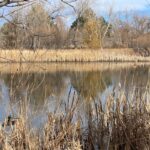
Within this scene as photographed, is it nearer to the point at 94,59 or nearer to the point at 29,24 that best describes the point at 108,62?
the point at 94,59

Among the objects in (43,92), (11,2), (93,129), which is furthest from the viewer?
(43,92)

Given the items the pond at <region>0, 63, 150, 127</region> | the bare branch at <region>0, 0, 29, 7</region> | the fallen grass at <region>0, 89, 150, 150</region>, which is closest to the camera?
the bare branch at <region>0, 0, 29, 7</region>

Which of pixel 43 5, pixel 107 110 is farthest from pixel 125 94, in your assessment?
pixel 43 5

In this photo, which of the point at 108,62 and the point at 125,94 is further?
the point at 108,62

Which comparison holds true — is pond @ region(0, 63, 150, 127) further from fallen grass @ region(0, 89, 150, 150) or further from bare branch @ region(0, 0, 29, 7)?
bare branch @ region(0, 0, 29, 7)

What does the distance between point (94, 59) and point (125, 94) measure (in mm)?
20451

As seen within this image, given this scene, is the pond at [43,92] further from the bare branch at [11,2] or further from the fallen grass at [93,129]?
the bare branch at [11,2]

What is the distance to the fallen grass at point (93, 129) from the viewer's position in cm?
388

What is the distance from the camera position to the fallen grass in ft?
12.7

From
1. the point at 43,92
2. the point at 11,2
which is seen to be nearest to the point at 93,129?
the point at 11,2

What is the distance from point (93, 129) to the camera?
4.61m

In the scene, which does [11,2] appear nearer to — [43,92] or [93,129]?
[93,129]

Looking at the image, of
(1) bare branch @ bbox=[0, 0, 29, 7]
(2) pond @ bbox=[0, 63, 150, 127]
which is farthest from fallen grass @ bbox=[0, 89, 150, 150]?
(1) bare branch @ bbox=[0, 0, 29, 7]

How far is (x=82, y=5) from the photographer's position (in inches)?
117
